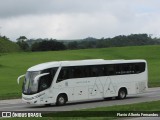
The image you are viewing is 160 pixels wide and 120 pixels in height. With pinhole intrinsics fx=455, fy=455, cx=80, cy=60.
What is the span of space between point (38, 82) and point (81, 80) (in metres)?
3.32

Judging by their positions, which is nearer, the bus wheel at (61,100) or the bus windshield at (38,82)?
the bus windshield at (38,82)

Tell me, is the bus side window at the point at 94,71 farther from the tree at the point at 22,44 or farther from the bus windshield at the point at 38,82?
the tree at the point at 22,44

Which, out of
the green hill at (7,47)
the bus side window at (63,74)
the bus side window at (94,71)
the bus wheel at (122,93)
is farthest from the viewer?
the green hill at (7,47)

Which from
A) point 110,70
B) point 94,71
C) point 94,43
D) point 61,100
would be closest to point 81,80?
point 94,71

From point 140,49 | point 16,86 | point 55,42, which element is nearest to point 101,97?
point 16,86

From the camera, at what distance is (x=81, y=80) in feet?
98.5

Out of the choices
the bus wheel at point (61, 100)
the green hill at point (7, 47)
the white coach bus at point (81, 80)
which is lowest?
the bus wheel at point (61, 100)

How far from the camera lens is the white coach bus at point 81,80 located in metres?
28.2

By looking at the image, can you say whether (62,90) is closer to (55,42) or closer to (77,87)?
(77,87)

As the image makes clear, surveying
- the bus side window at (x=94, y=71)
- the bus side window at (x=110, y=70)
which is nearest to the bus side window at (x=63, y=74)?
the bus side window at (x=94, y=71)

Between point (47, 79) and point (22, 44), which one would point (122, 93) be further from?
point (22, 44)

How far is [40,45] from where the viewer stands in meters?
156

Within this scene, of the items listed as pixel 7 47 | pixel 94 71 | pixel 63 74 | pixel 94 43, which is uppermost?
pixel 94 43

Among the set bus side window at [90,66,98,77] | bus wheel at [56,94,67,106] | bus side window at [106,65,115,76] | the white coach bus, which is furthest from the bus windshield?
bus side window at [106,65,115,76]
